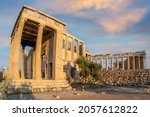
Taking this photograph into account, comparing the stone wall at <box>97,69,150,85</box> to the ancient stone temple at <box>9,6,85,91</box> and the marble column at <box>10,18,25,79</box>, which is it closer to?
the ancient stone temple at <box>9,6,85,91</box>

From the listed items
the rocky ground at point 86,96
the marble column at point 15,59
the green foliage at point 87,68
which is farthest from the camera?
the green foliage at point 87,68

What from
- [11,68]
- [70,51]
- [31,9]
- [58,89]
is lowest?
[58,89]

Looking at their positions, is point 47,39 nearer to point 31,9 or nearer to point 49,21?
point 49,21

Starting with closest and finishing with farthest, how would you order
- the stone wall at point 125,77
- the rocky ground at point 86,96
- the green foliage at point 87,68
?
1. the rocky ground at point 86,96
2. the green foliage at point 87,68
3. the stone wall at point 125,77

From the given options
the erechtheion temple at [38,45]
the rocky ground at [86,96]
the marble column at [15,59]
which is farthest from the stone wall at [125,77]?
the marble column at [15,59]

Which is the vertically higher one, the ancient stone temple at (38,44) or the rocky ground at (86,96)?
the ancient stone temple at (38,44)

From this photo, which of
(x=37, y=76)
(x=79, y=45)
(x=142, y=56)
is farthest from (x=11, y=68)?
(x=142, y=56)

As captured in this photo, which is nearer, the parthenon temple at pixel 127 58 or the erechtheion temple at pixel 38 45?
the erechtheion temple at pixel 38 45

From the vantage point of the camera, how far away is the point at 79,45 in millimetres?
68375

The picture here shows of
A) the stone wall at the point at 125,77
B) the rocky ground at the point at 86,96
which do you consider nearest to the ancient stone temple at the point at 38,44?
the rocky ground at the point at 86,96

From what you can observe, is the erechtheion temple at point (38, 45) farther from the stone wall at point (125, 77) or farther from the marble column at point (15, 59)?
the stone wall at point (125, 77)

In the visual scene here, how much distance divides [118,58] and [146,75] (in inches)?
764

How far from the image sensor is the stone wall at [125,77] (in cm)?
Result: 5375

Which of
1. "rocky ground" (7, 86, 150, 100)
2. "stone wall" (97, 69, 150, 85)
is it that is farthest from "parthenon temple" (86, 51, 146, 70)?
"rocky ground" (7, 86, 150, 100)
